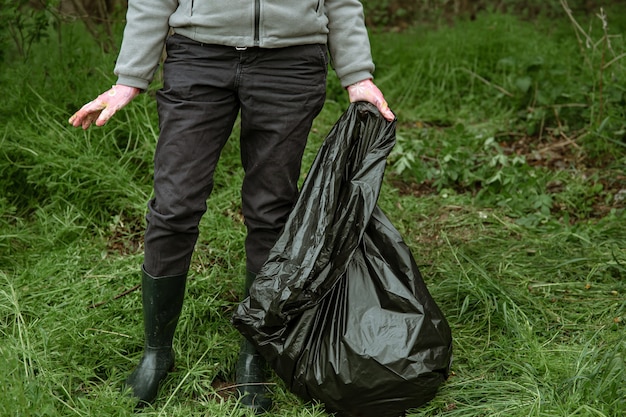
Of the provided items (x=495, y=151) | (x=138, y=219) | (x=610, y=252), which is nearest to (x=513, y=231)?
(x=610, y=252)

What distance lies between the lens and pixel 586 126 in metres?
4.48

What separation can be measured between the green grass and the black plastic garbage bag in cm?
15

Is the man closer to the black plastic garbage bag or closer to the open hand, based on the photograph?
the open hand

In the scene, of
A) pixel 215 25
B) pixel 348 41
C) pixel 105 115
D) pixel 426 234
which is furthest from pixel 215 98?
pixel 426 234

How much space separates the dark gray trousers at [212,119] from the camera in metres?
2.13

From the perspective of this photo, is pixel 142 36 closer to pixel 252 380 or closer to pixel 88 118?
pixel 88 118

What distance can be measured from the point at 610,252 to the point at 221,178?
70.4 inches

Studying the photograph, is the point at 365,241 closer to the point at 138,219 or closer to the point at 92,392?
the point at 92,392

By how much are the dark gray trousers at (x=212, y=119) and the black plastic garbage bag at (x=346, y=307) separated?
0.17 meters

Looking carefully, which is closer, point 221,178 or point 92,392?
point 92,392

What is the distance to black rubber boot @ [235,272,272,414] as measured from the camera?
232 cm

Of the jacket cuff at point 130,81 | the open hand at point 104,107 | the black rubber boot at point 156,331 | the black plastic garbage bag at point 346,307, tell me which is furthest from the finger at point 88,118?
the black plastic garbage bag at point 346,307

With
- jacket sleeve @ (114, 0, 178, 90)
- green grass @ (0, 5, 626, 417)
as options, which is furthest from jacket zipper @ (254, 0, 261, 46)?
green grass @ (0, 5, 626, 417)

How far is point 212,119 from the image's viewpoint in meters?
2.18
